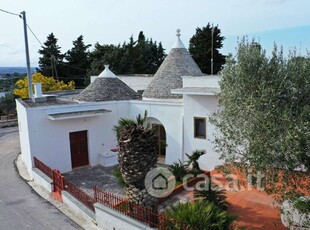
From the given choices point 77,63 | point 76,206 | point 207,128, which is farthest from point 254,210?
point 77,63

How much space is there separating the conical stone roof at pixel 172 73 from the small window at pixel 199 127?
317 cm

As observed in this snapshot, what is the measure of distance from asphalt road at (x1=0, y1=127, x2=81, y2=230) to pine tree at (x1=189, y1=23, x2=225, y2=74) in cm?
4136

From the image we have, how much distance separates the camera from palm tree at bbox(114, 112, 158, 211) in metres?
10.9

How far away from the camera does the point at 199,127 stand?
18.8 meters

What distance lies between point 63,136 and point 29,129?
7.11ft

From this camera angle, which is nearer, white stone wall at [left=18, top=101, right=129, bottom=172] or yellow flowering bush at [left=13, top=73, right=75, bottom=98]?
white stone wall at [left=18, top=101, right=129, bottom=172]

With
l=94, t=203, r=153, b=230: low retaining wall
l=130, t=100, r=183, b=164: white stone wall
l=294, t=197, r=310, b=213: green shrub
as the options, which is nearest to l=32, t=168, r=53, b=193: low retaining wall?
l=94, t=203, r=153, b=230: low retaining wall

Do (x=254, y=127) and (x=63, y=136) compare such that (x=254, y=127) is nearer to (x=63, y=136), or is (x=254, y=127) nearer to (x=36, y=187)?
(x=36, y=187)

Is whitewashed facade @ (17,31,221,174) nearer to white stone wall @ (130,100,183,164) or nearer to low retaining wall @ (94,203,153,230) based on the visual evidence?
white stone wall @ (130,100,183,164)

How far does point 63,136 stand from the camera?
1981 centimetres

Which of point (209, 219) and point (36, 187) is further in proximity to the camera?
point (36, 187)

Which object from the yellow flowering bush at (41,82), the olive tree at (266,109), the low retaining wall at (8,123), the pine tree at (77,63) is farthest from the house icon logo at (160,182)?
the pine tree at (77,63)

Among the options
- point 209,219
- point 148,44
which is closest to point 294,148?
point 209,219

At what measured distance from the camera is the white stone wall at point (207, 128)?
58.4 feet
